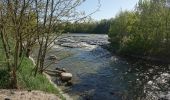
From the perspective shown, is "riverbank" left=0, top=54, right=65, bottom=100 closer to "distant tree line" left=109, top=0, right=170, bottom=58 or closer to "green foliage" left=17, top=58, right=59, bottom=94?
"green foliage" left=17, top=58, right=59, bottom=94

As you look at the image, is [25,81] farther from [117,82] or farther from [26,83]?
[117,82]

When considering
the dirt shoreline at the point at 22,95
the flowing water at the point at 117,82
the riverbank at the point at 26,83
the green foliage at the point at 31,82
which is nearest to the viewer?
the dirt shoreline at the point at 22,95

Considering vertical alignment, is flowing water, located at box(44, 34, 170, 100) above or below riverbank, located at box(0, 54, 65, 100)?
below

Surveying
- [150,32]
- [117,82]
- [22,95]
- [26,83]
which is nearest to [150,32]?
[150,32]

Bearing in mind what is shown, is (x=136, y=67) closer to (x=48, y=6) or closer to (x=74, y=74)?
(x=74, y=74)

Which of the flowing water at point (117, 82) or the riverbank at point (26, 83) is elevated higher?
the riverbank at point (26, 83)

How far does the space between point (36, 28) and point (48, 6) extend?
165cm

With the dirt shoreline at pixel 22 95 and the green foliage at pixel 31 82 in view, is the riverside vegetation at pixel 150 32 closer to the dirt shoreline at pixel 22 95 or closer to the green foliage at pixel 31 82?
the green foliage at pixel 31 82

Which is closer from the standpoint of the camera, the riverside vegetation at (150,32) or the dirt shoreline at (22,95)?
the dirt shoreline at (22,95)

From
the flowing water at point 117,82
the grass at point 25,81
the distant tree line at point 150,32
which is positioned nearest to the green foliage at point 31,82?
the grass at point 25,81

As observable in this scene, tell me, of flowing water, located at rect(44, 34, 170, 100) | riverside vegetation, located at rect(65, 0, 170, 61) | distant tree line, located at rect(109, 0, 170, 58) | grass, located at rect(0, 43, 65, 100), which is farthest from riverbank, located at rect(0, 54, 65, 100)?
distant tree line, located at rect(109, 0, 170, 58)

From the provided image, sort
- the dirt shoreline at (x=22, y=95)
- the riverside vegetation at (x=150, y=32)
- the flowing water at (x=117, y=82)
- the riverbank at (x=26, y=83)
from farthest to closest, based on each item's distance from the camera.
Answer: the riverside vegetation at (x=150, y=32)
the flowing water at (x=117, y=82)
the riverbank at (x=26, y=83)
the dirt shoreline at (x=22, y=95)

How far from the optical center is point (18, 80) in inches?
665

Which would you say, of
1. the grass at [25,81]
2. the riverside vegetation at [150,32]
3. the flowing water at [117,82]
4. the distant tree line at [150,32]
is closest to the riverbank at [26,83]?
the grass at [25,81]
